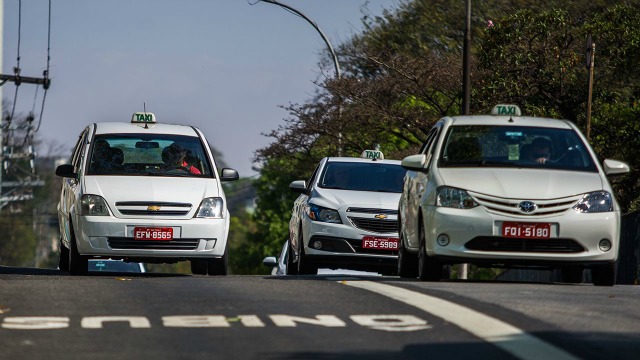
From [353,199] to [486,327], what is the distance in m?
11.3

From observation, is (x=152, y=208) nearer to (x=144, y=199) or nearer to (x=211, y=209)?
(x=144, y=199)

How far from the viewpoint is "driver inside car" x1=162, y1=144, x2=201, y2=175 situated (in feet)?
67.1

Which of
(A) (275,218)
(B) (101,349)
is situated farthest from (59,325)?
(A) (275,218)

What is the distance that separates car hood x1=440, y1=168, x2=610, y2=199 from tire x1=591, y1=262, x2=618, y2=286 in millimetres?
780

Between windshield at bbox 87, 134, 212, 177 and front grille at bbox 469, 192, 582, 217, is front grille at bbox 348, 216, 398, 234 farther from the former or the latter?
front grille at bbox 469, 192, 582, 217

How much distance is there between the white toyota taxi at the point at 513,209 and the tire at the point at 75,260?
4707 millimetres

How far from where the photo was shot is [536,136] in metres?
17.1

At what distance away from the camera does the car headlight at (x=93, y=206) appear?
19.4 metres

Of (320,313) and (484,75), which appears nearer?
(320,313)

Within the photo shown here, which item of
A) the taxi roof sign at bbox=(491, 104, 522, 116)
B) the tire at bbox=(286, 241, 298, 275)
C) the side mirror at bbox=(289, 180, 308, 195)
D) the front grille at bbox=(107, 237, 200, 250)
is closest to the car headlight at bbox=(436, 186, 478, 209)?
the taxi roof sign at bbox=(491, 104, 522, 116)

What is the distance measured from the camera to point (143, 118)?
70.3 ft

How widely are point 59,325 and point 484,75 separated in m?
31.5

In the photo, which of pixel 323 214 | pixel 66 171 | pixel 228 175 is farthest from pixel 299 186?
pixel 66 171

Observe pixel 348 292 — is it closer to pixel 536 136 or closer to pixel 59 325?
pixel 59 325
